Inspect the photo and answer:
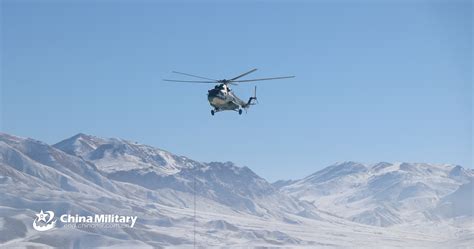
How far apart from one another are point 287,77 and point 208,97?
25.2m

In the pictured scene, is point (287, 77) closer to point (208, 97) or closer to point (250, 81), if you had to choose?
point (250, 81)

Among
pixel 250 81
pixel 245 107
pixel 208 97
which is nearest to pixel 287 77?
pixel 250 81

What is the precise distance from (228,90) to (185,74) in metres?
24.1

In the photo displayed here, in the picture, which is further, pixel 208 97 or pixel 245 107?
pixel 245 107

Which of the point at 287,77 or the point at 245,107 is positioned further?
the point at 245,107

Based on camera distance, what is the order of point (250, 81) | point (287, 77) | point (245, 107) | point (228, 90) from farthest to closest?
point (245, 107)
point (228, 90)
point (250, 81)
point (287, 77)

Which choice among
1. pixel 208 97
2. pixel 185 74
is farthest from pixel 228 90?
pixel 185 74

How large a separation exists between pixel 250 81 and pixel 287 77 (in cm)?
1423

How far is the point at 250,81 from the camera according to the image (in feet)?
462

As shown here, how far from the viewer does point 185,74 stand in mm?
130000

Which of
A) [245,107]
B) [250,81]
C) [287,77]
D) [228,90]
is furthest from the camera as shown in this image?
[245,107]

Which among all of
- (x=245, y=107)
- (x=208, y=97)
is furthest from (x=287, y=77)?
(x=245, y=107)

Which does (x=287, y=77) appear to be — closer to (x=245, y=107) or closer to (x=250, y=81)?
(x=250, y=81)

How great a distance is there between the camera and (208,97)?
149000 mm
